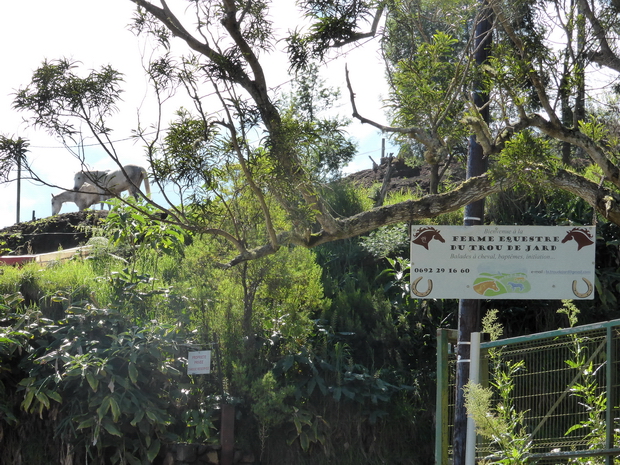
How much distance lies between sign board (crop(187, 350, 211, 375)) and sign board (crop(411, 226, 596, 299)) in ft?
10.3

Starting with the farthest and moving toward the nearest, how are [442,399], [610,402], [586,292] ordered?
[586,292] < [442,399] < [610,402]

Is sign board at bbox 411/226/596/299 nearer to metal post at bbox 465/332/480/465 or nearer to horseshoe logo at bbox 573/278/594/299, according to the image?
horseshoe logo at bbox 573/278/594/299

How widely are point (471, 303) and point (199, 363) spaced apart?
3.50 metres

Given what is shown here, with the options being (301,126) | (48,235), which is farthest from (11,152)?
(48,235)

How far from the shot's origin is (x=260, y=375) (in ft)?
28.0

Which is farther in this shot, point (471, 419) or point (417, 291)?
point (417, 291)

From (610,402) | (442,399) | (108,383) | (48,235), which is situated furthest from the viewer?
(48,235)

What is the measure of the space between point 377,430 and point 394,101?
4.32 meters

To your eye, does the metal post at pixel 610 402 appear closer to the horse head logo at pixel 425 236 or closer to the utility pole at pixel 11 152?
the horse head logo at pixel 425 236

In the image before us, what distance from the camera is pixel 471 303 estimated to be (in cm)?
623

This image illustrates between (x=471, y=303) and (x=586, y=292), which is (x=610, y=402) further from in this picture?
(x=471, y=303)

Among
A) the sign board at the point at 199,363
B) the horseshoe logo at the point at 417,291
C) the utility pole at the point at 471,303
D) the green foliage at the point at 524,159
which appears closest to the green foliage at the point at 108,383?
the sign board at the point at 199,363

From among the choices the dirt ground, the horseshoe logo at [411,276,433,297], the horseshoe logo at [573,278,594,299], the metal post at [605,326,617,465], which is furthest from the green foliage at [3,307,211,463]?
the dirt ground

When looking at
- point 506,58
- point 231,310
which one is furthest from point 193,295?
point 506,58
